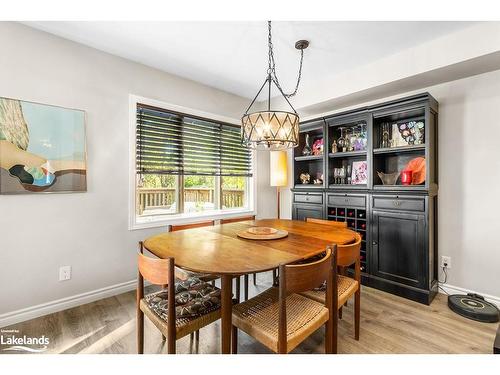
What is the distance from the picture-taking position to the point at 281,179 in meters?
3.55

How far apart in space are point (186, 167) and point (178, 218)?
654 mm

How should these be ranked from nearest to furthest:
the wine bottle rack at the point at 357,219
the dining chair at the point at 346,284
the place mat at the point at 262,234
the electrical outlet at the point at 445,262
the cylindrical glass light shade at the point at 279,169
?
the dining chair at the point at 346,284, the place mat at the point at 262,234, the electrical outlet at the point at 445,262, the wine bottle rack at the point at 357,219, the cylindrical glass light shade at the point at 279,169

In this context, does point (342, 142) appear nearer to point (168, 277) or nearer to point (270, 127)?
point (270, 127)

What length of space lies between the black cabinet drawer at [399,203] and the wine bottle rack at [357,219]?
0.65ft

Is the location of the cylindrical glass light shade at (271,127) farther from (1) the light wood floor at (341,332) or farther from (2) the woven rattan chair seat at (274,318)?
(1) the light wood floor at (341,332)

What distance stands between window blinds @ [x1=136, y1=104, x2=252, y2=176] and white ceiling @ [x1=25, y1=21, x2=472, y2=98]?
588mm

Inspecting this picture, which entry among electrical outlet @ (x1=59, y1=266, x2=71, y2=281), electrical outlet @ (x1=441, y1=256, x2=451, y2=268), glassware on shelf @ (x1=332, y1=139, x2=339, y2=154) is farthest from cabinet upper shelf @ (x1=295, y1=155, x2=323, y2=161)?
electrical outlet @ (x1=59, y1=266, x2=71, y2=281)

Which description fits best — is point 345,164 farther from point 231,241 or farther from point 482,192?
point 231,241

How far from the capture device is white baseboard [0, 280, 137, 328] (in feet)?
6.37

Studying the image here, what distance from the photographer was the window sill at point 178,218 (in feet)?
8.83

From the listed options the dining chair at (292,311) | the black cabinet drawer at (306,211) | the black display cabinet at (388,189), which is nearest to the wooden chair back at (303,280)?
the dining chair at (292,311)

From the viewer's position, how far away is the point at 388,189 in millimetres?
2547
